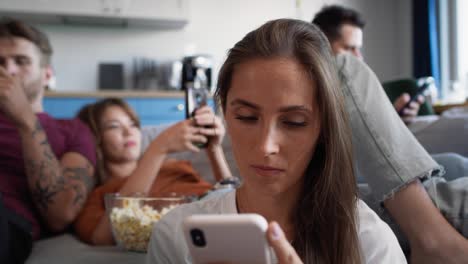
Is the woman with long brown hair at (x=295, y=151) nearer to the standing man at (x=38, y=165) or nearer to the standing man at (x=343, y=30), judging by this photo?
the standing man at (x=38, y=165)

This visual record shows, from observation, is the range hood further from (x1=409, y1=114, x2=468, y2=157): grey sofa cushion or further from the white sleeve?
the white sleeve

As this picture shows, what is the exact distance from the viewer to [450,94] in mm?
3797

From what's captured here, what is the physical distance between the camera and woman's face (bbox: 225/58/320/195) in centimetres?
71

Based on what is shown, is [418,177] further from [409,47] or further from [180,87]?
[409,47]

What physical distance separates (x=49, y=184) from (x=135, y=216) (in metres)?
0.38

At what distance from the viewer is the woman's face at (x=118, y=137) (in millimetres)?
1723

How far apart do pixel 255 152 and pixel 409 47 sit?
4.43 meters

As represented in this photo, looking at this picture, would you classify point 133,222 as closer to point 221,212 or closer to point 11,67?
point 221,212

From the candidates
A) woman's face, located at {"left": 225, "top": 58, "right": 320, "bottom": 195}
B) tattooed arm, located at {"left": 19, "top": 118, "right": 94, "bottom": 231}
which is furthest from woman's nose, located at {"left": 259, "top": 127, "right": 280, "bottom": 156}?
tattooed arm, located at {"left": 19, "top": 118, "right": 94, "bottom": 231}

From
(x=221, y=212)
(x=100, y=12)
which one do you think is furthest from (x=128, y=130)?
(x=100, y=12)

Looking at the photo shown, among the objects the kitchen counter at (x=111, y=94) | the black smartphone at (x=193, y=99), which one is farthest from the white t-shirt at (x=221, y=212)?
the kitchen counter at (x=111, y=94)

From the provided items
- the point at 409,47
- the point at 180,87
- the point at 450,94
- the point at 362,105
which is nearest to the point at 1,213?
the point at 362,105

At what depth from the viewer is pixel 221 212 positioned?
82cm

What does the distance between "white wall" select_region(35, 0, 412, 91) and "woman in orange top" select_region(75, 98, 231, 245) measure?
2.75 m
